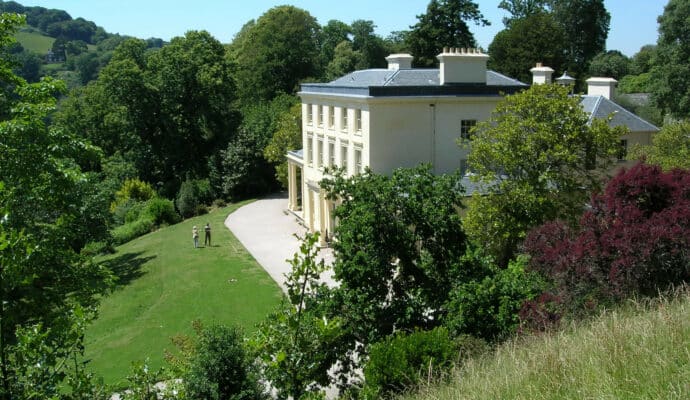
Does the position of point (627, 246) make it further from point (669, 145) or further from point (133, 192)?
point (133, 192)

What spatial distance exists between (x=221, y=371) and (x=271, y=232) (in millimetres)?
27440

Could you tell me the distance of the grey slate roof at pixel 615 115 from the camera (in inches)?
1476

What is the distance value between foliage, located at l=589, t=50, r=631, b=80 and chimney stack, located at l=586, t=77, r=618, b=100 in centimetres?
4013

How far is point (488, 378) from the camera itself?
380 inches

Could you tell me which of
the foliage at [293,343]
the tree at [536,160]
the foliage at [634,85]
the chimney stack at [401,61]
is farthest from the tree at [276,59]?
the foliage at [293,343]

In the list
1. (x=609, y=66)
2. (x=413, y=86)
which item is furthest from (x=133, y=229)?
(x=609, y=66)

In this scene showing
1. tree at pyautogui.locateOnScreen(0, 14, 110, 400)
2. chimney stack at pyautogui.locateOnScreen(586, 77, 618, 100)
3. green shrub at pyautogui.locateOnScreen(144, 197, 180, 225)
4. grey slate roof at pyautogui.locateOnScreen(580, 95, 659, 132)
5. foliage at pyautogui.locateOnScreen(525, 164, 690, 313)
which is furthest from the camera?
green shrub at pyautogui.locateOnScreen(144, 197, 180, 225)

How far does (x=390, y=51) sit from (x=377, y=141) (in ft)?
180

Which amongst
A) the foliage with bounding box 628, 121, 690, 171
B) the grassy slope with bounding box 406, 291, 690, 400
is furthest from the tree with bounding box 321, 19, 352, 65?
the grassy slope with bounding box 406, 291, 690, 400

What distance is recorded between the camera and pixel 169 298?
30.8 m

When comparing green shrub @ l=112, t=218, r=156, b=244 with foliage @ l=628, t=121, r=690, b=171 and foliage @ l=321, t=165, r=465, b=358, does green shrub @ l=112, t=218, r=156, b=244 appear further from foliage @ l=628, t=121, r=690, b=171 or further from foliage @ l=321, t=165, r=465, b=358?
foliage @ l=321, t=165, r=465, b=358

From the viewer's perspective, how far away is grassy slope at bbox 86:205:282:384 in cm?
2444

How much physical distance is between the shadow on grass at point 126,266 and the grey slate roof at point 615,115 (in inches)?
986

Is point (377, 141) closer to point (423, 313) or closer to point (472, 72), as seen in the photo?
point (472, 72)
